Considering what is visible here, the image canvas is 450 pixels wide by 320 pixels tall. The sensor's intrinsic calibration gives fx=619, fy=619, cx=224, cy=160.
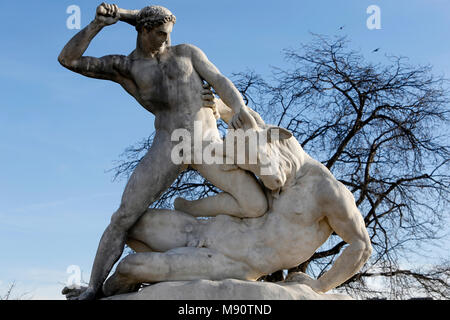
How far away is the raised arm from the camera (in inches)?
180

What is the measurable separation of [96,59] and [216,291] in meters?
1.99

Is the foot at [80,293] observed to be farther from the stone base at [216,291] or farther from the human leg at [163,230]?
the human leg at [163,230]

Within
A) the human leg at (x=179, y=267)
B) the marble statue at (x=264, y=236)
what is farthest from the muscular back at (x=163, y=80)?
the human leg at (x=179, y=267)

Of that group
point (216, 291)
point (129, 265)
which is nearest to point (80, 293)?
point (129, 265)

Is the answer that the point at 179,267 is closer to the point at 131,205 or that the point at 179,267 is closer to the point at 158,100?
the point at 131,205

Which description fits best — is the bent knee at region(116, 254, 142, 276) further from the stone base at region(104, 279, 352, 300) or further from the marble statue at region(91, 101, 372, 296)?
the stone base at region(104, 279, 352, 300)

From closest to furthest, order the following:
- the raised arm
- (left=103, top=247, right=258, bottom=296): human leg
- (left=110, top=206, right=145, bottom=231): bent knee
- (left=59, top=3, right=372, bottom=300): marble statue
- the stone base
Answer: the stone base, (left=103, top=247, right=258, bottom=296): human leg, (left=59, top=3, right=372, bottom=300): marble statue, (left=110, top=206, right=145, bottom=231): bent knee, the raised arm

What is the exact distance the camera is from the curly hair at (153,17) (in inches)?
182

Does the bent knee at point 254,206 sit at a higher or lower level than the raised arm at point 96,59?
lower

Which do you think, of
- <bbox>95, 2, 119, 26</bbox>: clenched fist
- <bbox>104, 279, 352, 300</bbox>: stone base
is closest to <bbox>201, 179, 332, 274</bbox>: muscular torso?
<bbox>104, 279, 352, 300</bbox>: stone base

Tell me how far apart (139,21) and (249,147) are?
1276 mm

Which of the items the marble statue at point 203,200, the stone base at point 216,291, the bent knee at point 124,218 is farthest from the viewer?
the bent knee at point 124,218
